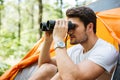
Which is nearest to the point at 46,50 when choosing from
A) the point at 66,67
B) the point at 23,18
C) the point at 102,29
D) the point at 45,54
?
the point at 45,54

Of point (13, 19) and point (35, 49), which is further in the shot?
point (13, 19)

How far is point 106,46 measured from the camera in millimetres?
2525

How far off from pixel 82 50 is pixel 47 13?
15657 mm

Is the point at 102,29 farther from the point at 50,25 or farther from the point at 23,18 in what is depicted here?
the point at 23,18

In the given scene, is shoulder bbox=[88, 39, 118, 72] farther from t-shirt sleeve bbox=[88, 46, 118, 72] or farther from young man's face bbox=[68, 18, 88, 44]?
young man's face bbox=[68, 18, 88, 44]

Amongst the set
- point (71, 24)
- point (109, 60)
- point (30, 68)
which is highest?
point (71, 24)

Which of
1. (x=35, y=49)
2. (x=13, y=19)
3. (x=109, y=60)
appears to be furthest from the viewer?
(x=13, y=19)

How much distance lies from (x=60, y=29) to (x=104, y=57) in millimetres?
407

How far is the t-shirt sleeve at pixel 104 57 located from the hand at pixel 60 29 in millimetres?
275

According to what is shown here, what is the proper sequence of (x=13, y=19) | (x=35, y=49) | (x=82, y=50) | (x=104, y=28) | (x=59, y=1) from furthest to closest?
(x=13, y=19) → (x=59, y=1) → (x=35, y=49) → (x=104, y=28) → (x=82, y=50)

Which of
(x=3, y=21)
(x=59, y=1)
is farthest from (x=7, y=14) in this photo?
(x=59, y=1)

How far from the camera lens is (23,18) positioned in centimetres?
2112

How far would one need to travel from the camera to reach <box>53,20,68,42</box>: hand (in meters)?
2.50

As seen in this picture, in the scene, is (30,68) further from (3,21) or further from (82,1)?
(3,21)
